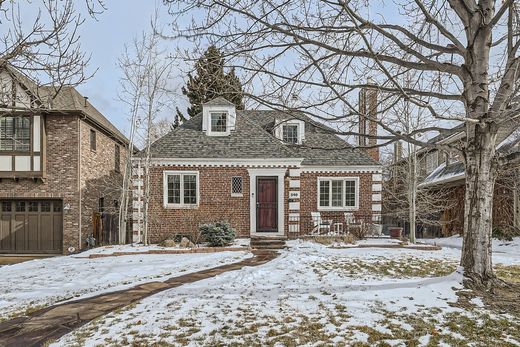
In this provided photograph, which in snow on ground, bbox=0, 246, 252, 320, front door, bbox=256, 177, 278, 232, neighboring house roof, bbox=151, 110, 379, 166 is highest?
neighboring house roof, bbox=151, 110, 379, 166

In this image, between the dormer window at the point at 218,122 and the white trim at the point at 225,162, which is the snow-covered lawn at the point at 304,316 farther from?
the dormer window at the point at 218,122

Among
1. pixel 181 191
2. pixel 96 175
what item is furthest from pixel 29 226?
pixel 181 191

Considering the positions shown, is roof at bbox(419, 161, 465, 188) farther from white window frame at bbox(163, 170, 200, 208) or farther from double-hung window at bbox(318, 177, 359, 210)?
white window frame at bbox(163, 170, 200, 208)

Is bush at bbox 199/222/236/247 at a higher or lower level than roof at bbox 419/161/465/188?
lower

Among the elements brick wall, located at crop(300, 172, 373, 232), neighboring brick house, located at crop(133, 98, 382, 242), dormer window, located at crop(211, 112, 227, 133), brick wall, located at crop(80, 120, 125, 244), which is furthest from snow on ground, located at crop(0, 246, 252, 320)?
dormer window, located at crop(211, 112, 227, 133)

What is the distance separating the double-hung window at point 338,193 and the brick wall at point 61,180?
→ 35.1 feet

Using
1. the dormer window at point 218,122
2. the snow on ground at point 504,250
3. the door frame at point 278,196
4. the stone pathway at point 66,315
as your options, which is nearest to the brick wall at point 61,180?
the dormer window at point 218,122

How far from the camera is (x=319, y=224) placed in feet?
52.4

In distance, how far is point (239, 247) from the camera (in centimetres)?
1341

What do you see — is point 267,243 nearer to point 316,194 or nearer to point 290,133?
point 316,194

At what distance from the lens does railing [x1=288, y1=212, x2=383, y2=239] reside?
52.9 feet

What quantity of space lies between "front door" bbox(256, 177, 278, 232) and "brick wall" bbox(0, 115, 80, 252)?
7.92m

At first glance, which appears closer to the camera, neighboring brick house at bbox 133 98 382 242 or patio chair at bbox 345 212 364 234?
neighboring brick house at bbox 133 98 382 242

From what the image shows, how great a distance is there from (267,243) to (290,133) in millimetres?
5996
